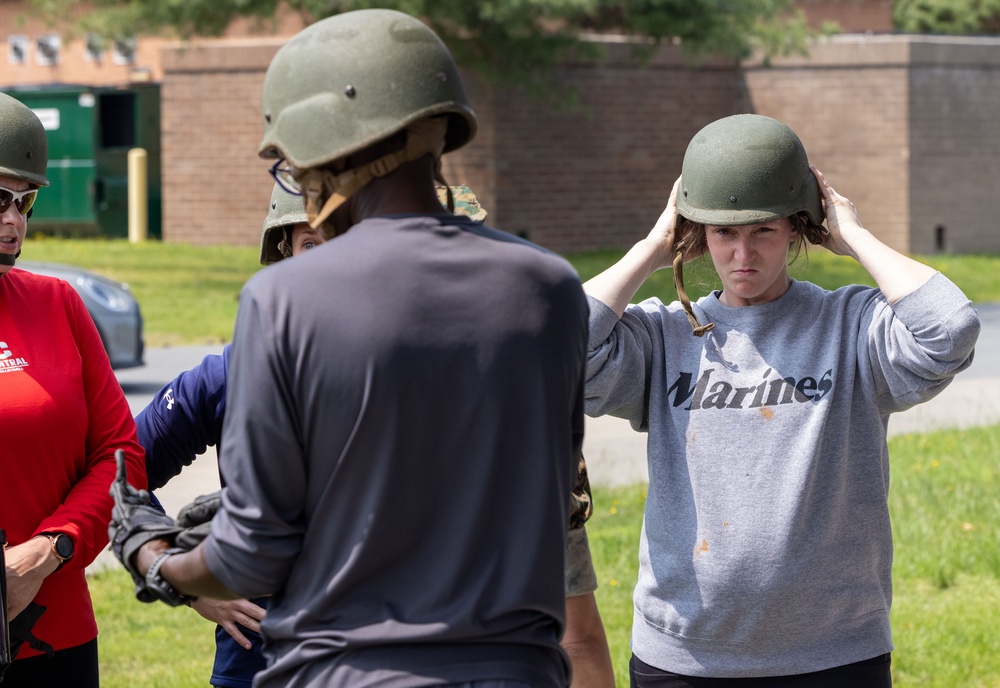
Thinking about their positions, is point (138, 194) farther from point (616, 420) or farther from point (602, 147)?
point (616, 420)

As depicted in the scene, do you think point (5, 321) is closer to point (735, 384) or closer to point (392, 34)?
point (392, 34)

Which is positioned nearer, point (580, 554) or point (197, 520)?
point (197, 520)

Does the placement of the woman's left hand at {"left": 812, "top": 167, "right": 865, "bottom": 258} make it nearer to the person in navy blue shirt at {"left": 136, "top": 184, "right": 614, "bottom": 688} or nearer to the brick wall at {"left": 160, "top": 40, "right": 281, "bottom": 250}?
the person in navy blue shirt at {"left": 136, "top": 184, "right": 614, "bottom": 688}

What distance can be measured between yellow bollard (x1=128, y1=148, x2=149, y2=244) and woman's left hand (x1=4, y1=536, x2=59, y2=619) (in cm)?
2289

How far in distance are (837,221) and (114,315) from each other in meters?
Answer: 9.12

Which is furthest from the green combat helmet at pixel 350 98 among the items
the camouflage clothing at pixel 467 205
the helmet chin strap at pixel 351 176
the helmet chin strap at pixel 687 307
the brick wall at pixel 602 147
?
the brick wall at pixel 602 147

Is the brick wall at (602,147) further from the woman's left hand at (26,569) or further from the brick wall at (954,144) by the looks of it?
the woman's left hand at (26,569)

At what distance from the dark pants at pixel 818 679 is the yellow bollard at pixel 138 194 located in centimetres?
2322

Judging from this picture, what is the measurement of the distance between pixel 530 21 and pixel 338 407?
16843 millimetres

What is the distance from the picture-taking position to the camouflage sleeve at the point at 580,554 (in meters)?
3.79

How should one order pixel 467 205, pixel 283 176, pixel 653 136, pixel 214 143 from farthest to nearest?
pixel 653 136, pixel 214 143, pixel 467 205, pixel 283 176

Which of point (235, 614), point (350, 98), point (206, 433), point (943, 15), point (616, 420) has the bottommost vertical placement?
point (616, 420)

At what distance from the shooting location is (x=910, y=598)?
20.9 ft

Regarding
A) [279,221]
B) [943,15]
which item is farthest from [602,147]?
[279,221]
